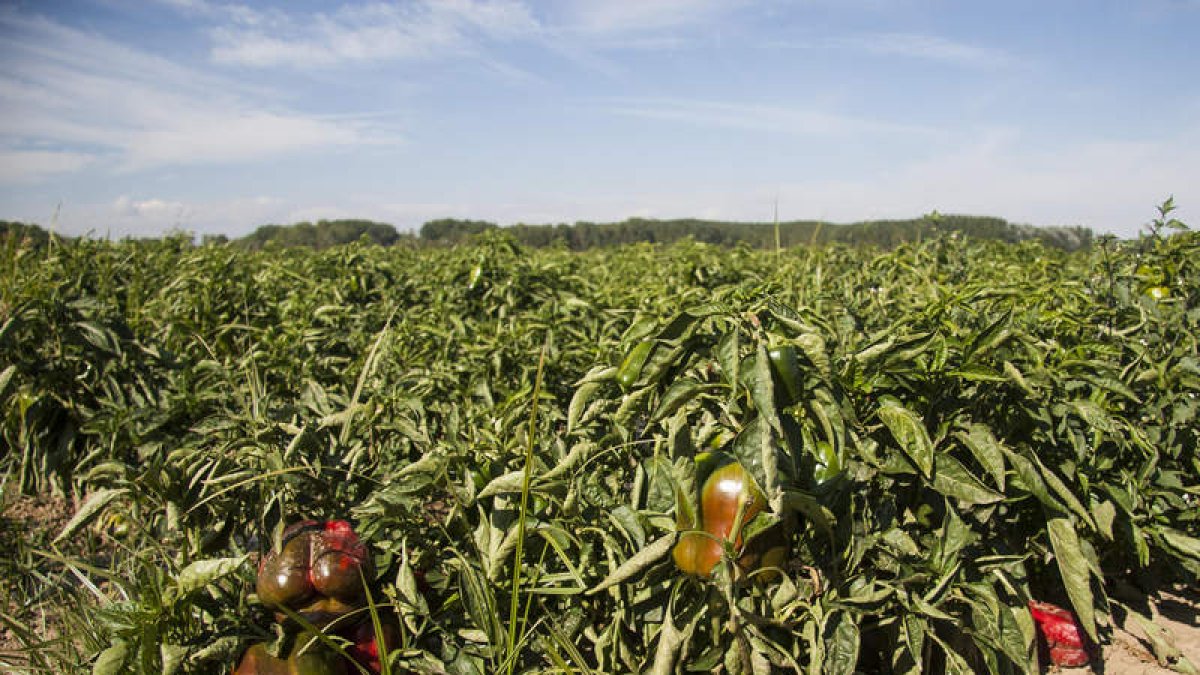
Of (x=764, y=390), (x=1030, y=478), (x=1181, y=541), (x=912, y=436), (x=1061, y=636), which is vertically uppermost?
(x=764, y=390)

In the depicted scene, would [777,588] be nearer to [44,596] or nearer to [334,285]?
[44,596]

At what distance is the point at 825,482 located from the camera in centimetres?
150

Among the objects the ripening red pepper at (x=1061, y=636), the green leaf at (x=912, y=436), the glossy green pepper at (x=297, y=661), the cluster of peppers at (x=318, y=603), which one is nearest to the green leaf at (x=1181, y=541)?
the ripening red pepper at (x=1061, y=636)

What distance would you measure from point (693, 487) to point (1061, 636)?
132cm

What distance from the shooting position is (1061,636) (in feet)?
6.97

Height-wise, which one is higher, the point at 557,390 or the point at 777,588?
the point at 557,390

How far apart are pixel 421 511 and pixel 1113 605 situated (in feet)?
7.07

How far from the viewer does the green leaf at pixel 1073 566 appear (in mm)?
1724

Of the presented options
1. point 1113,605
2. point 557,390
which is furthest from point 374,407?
point 1113,605

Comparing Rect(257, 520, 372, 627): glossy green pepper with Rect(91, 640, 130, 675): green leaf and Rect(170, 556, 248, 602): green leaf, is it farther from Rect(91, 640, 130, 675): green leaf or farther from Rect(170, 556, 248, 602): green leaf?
Rect(91, 640, 130, 675): green leaf

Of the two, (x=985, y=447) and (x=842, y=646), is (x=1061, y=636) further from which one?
(x=842, y=646)

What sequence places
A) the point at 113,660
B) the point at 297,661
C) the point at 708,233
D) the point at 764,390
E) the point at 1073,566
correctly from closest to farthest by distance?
the point at 764,390, the point at 113,660, the point at 297,661, the point at 1073,566, the point at 708,233

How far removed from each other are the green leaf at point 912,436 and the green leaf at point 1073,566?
19.1 inches

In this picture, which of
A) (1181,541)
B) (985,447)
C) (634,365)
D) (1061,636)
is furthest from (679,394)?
(1181,541)
